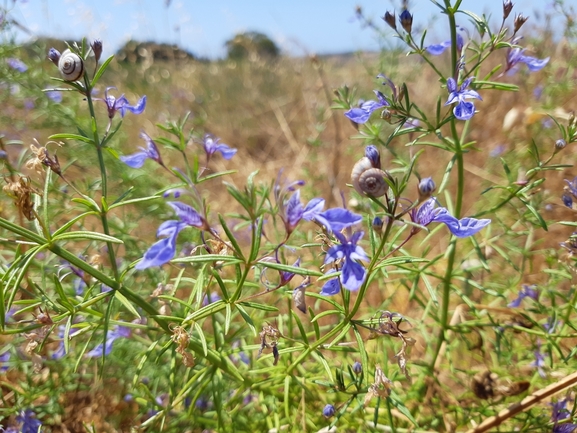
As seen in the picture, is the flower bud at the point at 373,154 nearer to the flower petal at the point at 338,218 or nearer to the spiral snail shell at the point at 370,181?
the spiral snail shell at the point at 370,181

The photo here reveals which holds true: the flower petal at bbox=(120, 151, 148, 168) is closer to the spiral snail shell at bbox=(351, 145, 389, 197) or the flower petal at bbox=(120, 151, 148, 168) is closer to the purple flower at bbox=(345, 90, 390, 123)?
the purple flower at bbox=(345, 90, 390, 123)

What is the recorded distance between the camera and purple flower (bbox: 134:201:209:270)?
37.4 inches

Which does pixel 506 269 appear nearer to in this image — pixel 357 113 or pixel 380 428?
pixel 380 428

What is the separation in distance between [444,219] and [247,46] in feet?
23.8

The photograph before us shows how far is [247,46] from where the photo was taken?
7.59 meters

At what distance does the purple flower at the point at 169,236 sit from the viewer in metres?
0.95

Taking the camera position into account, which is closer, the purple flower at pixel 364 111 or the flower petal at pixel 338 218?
the flower petal at pixel 338 218

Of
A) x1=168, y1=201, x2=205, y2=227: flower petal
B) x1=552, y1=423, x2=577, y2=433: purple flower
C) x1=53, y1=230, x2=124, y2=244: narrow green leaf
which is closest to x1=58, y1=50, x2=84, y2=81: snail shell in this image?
x1=53, y1=230, x2=124, y2=244: narrow green leaf

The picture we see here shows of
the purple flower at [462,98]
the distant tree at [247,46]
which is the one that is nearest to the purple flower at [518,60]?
the purple flower at [462,98]

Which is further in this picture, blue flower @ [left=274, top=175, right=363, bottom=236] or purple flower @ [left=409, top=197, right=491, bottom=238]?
purple flower @ [left=409, top=197, right=491, bottom=238]

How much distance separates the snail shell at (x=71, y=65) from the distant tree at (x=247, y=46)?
5.49m

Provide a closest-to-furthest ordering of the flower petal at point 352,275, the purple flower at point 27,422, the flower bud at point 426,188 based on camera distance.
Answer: the flower petal at point 352,275
the flower bud at point 426,188
the purple flower at point 27,422

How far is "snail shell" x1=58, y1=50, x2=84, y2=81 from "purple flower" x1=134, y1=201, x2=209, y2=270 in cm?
58

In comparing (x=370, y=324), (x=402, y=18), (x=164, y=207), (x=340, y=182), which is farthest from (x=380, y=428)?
(x=340, y=182)
